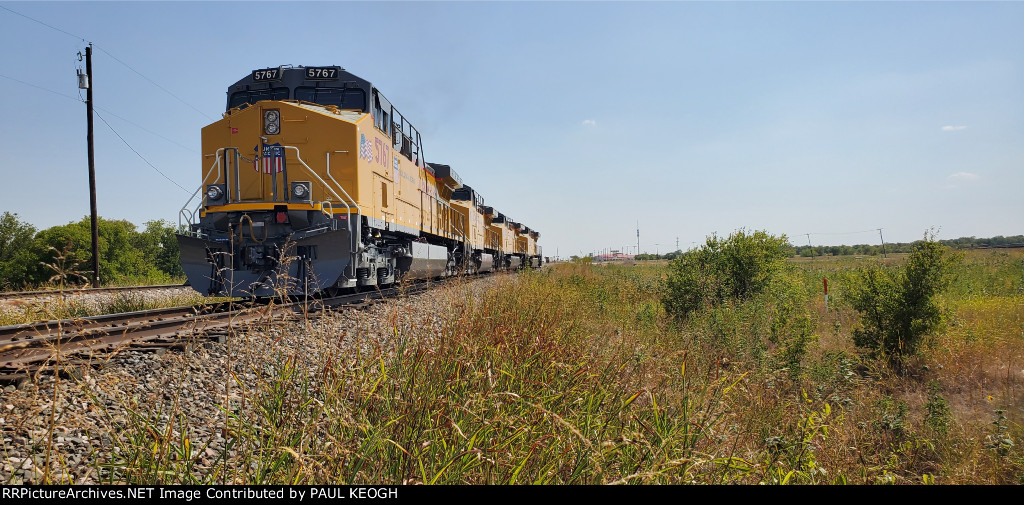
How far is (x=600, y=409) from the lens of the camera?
123 inches

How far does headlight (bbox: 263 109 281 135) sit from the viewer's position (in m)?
8.41

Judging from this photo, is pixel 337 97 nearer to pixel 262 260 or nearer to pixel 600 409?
pixel 262 260

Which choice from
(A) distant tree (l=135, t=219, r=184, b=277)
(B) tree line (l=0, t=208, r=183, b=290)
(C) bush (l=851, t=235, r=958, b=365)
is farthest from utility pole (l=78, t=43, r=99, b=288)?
(A) distant tree (l=135, t=219, r=184, b=277)

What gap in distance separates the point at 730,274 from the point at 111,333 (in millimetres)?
10718

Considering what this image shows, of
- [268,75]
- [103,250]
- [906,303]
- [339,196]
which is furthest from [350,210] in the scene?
[103,250]

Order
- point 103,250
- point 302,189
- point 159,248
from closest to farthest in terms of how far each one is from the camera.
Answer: point 302,189 → point 103,250 → point 159,248

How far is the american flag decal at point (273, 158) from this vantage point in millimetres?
8297

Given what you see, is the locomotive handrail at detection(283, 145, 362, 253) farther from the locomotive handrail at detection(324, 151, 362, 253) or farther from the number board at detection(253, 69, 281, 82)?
the number board at detection(253, 69, 281, 82)

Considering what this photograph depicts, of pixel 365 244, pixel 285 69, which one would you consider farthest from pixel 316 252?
pixel 285 69

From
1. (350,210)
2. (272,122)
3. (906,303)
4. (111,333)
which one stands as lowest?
(906,303)

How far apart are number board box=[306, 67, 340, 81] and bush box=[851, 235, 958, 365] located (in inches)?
397
